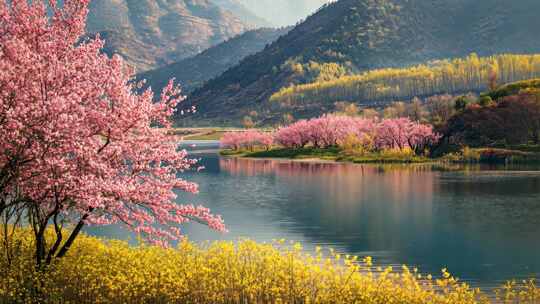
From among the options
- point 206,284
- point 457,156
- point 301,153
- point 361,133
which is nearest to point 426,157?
point 457,156

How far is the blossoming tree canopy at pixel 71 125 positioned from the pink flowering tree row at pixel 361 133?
120631 mm

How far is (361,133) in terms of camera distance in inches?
6496

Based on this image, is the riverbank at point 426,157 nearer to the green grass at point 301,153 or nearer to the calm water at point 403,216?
the green grass at point 301,153

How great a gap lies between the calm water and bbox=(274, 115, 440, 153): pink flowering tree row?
38695 millimetres

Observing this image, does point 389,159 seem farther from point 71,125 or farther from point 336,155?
point 71,125

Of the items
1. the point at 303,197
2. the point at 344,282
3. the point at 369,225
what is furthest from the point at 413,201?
the point at 344,282

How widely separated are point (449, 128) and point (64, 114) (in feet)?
406

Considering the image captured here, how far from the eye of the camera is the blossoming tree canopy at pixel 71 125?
20.2 m

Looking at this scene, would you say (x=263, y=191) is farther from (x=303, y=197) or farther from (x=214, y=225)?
(x=214, y=225)

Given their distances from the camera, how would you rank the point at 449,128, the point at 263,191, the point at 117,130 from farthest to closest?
the point at 449,128 < the point at 263,191 < the point at 117,130

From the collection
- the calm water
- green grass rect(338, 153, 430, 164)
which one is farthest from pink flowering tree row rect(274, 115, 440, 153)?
the calm water

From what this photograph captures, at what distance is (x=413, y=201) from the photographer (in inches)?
2685

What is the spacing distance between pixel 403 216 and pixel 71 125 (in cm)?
4175

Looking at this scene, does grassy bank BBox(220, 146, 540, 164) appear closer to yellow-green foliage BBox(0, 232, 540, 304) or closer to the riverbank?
the riverbank
